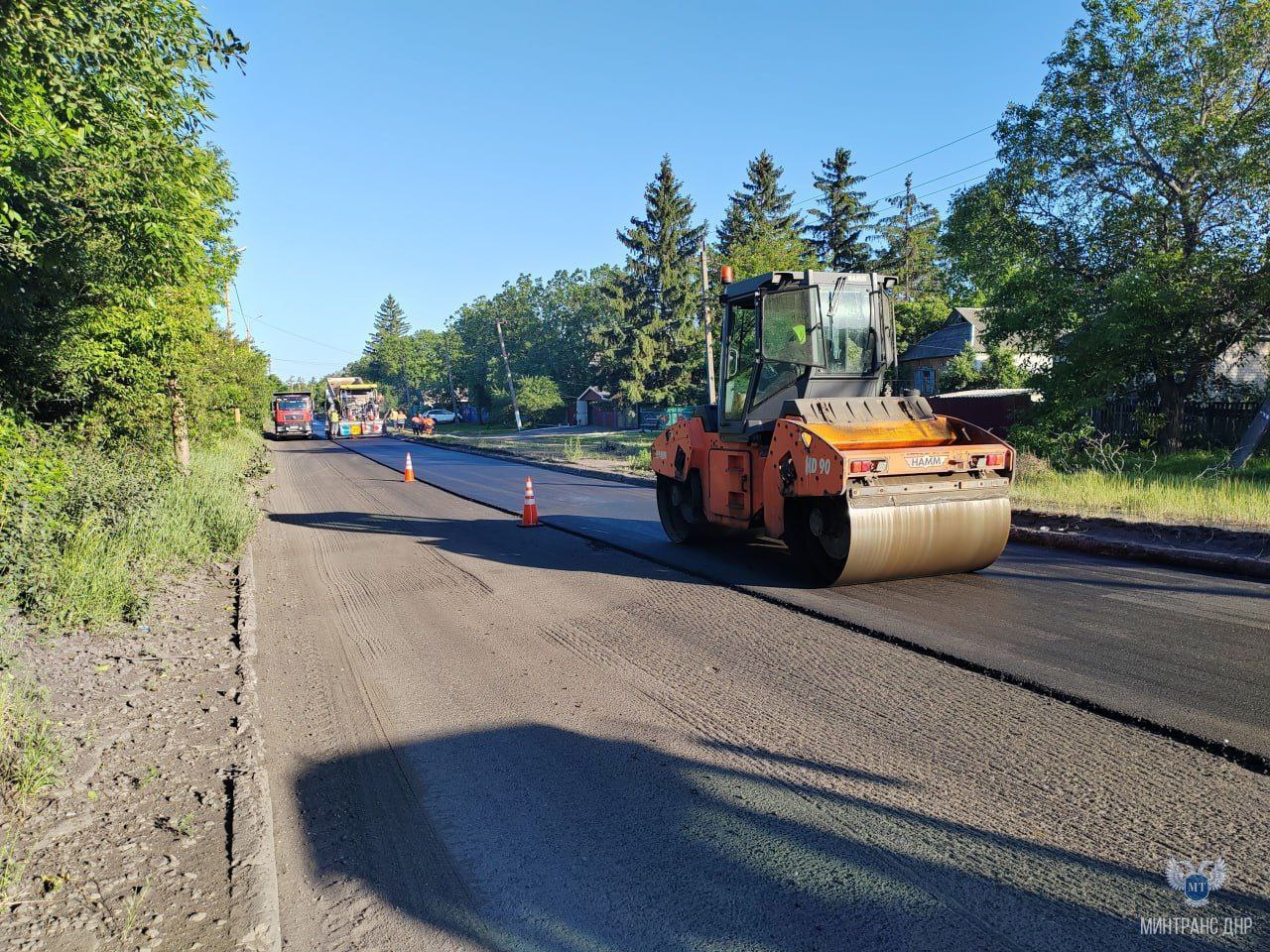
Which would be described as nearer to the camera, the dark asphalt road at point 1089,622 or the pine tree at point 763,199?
the dark asphalt road at point 1089,622

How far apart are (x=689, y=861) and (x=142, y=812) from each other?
→ 2.47 metres

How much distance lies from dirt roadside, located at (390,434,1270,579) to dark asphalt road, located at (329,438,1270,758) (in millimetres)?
223

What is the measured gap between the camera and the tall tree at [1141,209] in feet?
55.5

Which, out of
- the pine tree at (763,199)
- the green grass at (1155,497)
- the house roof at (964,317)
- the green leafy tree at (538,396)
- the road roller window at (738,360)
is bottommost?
the green grass at (1155,497)

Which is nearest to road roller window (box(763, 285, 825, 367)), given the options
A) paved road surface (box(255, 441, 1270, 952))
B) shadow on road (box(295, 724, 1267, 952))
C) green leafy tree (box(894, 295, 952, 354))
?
paved road surface (box(255, 441, 1270, 952))

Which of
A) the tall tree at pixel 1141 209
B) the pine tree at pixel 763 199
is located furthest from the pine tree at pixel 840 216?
the tall tree at pixel 1141 209

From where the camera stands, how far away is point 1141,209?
18.6m

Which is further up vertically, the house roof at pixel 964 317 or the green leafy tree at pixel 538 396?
the house roof at pixel 964 317

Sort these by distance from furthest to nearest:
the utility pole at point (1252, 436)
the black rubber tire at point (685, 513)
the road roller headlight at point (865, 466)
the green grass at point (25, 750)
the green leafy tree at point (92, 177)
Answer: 1. the utility pole at point (1252, 436)
2. the black rubber tire at point (685, 513)
3. the road roller headlight at point (865, 466)
4. the green leafy tree at point (92, 177)
5. the green grass at point (25, 750)

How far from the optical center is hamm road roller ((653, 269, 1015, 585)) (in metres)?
7.42

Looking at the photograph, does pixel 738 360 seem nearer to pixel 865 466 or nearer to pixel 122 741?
pixel 865 466

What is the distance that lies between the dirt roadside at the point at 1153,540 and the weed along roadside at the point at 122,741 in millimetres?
8375

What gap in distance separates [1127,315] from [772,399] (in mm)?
12036

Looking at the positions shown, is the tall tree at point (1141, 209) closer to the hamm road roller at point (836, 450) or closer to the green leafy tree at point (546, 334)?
the hamm road roller at point (836, 450)
